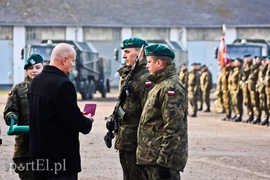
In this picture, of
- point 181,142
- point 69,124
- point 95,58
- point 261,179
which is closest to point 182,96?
point 181,142

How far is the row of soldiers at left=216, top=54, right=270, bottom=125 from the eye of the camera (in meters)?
24.7

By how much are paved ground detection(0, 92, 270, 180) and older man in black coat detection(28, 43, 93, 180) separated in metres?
5.16

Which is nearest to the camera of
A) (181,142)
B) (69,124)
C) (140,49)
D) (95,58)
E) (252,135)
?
(69,124)

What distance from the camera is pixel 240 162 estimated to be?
15.1 metres

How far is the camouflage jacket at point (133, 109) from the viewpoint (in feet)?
29.7

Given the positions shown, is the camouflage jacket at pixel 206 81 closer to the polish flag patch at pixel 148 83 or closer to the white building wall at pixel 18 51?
the polish flag patch at pixel 148 83

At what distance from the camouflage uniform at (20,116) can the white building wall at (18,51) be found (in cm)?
5347

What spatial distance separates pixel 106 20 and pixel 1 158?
5147cm

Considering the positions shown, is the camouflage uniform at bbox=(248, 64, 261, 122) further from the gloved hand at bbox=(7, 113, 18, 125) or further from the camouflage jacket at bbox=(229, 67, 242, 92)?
the gloved hand at bbox=(7, 113, 18, 125)

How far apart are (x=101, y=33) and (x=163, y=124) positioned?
5862 cm

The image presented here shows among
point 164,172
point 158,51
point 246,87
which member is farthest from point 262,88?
point 164,172

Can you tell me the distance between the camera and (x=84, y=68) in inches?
1674

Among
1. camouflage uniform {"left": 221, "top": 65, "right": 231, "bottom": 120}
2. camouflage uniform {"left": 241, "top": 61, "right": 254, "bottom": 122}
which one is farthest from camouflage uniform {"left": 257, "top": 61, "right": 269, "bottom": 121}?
camouflage uniform {"left": 221, "top": 65, "right": 231, "bottom": 120}

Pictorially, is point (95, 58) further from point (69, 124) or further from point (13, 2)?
point (69, 124)
